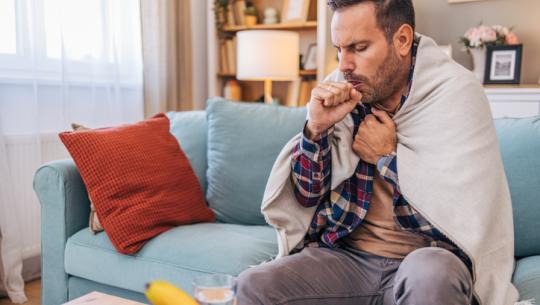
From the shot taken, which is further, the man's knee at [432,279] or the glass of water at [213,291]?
the man's knee at [432,279]

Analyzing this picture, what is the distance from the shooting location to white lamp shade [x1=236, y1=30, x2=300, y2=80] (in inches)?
123

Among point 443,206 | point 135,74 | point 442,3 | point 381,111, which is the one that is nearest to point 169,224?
point 381,111

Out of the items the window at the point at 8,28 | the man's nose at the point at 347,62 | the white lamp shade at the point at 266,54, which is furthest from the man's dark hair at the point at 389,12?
the white lamp shade at the point at 266,54

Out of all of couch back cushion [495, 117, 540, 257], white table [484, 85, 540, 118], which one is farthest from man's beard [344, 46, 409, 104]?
white table [484, 85, 540, 118]

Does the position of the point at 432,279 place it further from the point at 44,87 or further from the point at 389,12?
the point at 44,87

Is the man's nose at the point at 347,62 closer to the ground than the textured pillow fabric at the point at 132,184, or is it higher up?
higher up

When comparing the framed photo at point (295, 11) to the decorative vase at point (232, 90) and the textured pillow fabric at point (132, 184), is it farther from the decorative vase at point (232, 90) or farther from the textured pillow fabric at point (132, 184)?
the textured pillow fabric at point (132, 184)

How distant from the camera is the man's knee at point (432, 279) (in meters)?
0.93

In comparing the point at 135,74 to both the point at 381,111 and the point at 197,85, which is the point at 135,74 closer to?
the point at 197,85

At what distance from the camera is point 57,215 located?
1.82m

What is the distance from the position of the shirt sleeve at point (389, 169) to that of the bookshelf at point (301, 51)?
2.22 meters

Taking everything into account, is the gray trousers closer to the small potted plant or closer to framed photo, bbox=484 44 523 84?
framed photo, bbox=484 44 523 84

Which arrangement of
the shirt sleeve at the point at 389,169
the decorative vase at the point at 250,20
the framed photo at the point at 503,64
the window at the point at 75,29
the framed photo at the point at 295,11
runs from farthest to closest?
the decorative vase at the point at 250,20 < the framed photo at the point at 295,11 < the framed photo at the point at 503,64 < the window at the point at 75,29 < the shirt sleeve at the point at 389,169

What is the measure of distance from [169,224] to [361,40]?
0.99 meters
